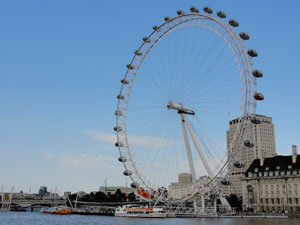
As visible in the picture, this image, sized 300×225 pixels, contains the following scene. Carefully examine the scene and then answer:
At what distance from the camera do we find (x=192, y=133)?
65312 mm

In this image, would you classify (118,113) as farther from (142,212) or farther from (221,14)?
(221,14)

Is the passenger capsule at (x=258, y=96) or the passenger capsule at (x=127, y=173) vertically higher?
the passenger capsule at (x=258, y=96)

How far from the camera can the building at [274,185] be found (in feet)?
311

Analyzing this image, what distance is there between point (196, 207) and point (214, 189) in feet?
19.5

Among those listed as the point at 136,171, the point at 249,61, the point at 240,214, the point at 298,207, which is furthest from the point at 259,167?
the point at 249,61

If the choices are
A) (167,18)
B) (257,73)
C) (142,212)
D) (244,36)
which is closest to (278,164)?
(142,212)

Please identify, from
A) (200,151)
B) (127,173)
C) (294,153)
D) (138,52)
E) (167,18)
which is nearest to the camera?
(200,151)

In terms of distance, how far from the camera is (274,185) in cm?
9906

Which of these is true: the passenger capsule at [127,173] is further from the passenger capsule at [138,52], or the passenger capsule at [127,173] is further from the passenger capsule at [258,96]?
the passenger capsule at [258,96]

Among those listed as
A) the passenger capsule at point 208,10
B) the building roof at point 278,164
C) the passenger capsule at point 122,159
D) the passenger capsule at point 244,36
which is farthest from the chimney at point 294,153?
the passenger capsule at point 208,10

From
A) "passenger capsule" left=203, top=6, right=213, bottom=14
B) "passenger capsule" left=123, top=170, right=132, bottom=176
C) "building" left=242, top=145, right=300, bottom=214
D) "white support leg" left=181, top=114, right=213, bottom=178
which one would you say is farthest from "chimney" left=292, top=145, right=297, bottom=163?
"passenger capsule" left=203, top=6, right=213, bottom=14

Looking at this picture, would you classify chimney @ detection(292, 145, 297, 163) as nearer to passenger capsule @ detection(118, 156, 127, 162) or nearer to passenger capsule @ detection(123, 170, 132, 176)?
passenger capsule @ detection(123, 170, 132, 176)

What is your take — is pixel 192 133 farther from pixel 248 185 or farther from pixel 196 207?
pixel 248 185

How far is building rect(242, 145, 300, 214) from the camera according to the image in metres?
94.9
